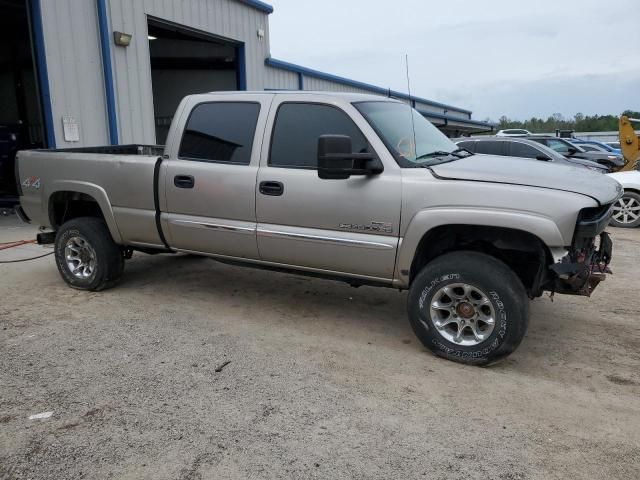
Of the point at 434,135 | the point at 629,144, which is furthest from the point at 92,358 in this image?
the point at 629,144

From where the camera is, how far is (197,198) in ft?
15.4

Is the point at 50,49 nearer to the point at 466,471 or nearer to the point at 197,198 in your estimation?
the point at 197,198

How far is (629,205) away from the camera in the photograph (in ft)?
31.3

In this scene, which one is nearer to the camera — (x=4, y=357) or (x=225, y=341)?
(x=4, y=357)

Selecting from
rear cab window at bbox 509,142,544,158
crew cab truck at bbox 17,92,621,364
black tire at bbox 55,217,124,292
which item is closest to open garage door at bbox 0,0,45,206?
black tire at bbox 55,217,124,292

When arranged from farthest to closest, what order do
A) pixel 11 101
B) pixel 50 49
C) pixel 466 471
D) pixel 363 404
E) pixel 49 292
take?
pixel 11 101 < pixel 50 49 < pixel 49 292 < pixel 363 404 < pixel 466 471

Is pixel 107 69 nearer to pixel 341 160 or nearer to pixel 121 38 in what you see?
pixel 121 38

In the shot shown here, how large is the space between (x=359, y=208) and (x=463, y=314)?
108 centimetres

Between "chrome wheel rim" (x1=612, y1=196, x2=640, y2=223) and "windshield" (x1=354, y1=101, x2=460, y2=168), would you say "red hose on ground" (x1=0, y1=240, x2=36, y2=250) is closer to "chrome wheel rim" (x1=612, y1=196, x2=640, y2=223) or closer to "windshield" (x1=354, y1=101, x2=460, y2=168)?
"windshield" (x1=354, y1=101, x2=460, y2=168)

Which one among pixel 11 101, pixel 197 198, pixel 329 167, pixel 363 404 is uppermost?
pixel 11 101

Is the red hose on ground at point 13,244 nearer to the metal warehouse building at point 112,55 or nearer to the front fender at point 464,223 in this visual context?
the metal warehouse building at point 112,55

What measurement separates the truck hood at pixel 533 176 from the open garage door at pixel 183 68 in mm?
14085

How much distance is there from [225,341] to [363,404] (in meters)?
1.43

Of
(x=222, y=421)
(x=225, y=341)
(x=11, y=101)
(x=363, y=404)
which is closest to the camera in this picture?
(x=222, y=421)
